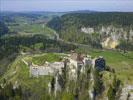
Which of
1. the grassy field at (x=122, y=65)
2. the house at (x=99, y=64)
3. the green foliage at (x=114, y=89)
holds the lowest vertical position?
the grassy field at (x=122, y=65)

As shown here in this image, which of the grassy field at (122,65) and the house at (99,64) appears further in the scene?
the grassy field at (122,65)

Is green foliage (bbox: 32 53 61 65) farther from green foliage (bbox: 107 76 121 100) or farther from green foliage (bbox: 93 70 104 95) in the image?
green foliage (bbox: 107 76 121 100)

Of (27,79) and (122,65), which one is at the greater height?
(27,79)

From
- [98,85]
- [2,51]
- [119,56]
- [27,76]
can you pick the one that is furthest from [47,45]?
[98,85]

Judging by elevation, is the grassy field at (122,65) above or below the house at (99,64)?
below

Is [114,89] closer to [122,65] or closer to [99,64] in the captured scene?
[99,64]

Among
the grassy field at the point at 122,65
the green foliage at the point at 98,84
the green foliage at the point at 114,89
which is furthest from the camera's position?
the grassy field at the point at 122,65

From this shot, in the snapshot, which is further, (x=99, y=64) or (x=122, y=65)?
(x=122, y=65)

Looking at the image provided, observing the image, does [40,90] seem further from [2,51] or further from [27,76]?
[2,51]

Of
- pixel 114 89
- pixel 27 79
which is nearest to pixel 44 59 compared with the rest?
pixel 27 79

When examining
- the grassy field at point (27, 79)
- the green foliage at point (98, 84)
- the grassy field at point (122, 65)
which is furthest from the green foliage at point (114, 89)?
the grassy field at point (27, 79)

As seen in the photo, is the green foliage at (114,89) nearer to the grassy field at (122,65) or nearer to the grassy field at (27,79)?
the grassy field at (122,65)
